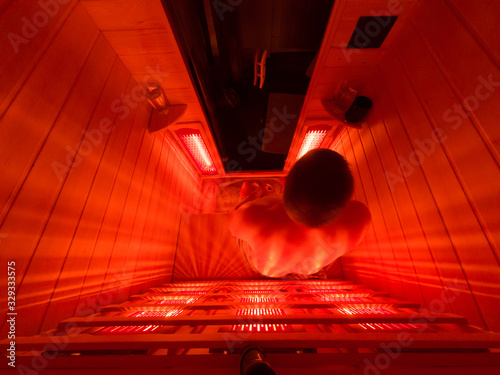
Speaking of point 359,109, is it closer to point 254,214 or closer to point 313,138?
point 313,138

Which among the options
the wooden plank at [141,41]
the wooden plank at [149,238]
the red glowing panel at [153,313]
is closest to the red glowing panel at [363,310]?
the red glowing panel at [153,313]

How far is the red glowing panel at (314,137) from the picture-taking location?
221 cm

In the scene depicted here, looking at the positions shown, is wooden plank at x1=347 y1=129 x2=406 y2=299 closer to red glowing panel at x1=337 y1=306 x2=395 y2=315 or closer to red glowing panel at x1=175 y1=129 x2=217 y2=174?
red glowing panel at x1=337 y1=306 x2=395 y2=315

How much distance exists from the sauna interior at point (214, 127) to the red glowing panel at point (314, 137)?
2.1 inches

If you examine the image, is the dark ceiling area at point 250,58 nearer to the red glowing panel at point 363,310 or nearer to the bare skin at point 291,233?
the bare skin at point 291,233

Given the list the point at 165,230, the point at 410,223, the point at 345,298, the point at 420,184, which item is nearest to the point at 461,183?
the point at 420,184

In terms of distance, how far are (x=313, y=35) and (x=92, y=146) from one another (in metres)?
1.79

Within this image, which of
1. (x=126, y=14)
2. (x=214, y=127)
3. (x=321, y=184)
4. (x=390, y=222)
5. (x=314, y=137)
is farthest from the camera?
(x=314, y=137)

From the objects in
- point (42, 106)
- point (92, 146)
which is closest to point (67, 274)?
point (92, 146)

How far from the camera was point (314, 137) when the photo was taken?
236cm

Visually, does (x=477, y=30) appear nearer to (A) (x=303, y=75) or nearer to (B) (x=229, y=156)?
(A) (x=303, y=75)

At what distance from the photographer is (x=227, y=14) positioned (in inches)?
64.5

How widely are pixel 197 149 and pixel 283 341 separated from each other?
2302 mm

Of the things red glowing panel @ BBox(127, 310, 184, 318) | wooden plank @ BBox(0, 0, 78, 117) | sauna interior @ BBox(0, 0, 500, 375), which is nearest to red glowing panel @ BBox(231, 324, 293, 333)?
sauna interior @ BBox(0, 0, 500, 375)
